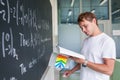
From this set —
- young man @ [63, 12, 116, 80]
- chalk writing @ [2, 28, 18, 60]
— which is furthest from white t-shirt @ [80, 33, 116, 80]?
chalk writing @ [2, 28, 18, 60]

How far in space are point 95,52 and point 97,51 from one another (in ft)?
0.07

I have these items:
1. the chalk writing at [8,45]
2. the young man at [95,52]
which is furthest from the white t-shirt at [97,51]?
the chalk writing at [8,45]

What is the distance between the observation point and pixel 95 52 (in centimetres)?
202

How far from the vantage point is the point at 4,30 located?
993 millimetres

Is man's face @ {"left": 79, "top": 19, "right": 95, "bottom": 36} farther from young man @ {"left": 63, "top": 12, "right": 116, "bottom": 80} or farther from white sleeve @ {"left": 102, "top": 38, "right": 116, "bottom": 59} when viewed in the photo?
white sleeve @ {"left": 102, "top": 38, "right": 116, "bottom": 59}

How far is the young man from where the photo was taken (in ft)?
6.31

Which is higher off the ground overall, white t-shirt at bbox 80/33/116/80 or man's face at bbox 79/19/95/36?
man's face at bbox 79/19/95/36

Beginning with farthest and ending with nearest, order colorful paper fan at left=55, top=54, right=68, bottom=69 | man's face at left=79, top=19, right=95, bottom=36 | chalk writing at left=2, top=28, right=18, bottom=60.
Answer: man's face at left=79, top=19, right=95, bottom=36 → colorful paper fan at left=55, top=54, right=68, bottom=69 → chalk writing at left=2, top=28, right=18, bottom=60

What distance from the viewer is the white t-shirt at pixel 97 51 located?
1.93 m

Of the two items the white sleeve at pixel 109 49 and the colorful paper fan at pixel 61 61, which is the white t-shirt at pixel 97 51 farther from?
the colorful paper fan at pixel 61 61

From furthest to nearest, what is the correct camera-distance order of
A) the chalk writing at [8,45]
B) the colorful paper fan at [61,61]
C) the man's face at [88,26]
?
1. the man's face at [88,26]
2. the colorful paper fan at [61,61]
3. the chalk writing at [8,45]

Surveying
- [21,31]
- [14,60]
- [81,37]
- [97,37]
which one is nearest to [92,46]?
[97,37]

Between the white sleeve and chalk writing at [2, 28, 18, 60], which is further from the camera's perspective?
the white sleeve

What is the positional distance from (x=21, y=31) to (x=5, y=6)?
0.34 meters
